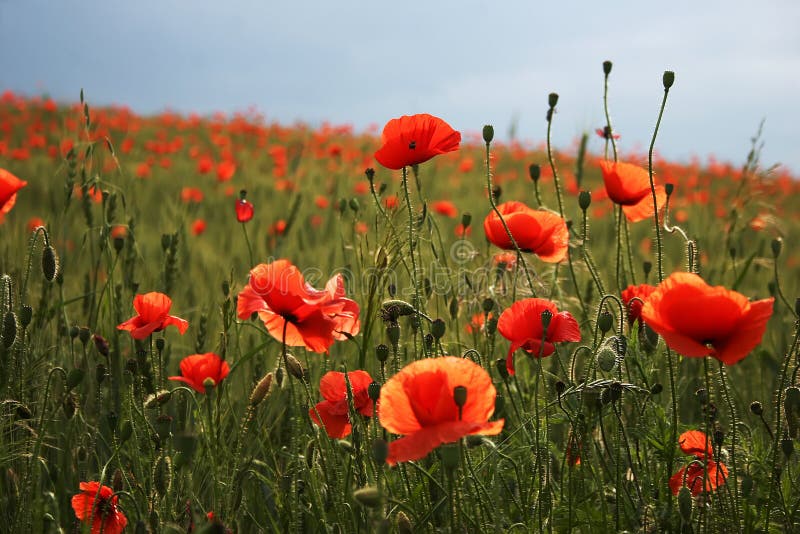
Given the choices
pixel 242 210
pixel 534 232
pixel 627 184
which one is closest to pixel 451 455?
pixel 534 232

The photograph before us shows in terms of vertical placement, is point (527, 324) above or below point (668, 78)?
below

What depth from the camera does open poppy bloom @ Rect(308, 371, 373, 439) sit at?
4.94ft

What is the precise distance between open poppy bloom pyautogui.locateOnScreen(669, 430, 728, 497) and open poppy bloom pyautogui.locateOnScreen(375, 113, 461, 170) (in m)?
0.81

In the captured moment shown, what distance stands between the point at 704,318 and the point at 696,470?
0.57 meters

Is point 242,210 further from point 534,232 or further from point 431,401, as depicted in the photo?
point 431,401

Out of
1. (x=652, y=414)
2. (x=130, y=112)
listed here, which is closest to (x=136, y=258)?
(x=652, y=414)

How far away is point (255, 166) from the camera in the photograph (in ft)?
28.1

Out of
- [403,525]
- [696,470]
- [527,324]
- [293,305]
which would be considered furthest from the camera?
[696,470]

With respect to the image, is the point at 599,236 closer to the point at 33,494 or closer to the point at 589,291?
the point at 589,291

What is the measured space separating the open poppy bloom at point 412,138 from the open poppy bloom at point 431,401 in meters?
0.67

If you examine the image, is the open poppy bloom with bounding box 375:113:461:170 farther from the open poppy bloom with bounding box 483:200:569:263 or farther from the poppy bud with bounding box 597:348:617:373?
the poppy bud with bounding box 597:348:617:373

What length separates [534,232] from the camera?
1.84 meters

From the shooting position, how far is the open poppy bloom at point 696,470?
58.8 inches

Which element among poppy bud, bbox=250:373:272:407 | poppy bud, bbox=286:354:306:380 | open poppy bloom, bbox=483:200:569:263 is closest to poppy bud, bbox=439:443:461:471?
poppy bud, bbox=286:354:306:380
